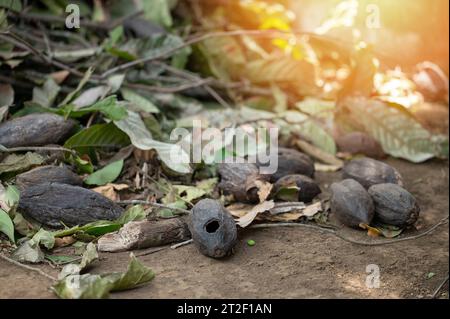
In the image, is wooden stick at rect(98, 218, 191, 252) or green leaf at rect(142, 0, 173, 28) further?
green leaf at rect(142, 0, 173, 28)

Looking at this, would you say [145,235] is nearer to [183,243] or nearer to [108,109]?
[183,243]

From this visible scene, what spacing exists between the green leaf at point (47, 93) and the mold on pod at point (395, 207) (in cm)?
127

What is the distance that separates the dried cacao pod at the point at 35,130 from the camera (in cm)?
188

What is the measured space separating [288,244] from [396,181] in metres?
0.54

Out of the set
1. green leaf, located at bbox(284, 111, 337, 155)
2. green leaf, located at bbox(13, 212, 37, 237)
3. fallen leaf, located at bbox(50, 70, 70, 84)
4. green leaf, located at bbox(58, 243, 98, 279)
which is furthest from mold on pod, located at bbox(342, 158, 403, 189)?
fallen leaf, located at bbox(50, 70, 70, 84)

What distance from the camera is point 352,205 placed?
5.86ft

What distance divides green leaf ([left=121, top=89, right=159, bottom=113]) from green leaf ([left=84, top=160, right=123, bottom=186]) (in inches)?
15.8

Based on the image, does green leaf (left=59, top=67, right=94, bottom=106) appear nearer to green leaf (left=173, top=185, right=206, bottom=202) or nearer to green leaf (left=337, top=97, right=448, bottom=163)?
green leaf (left=173, top=185, right=206, bottom=202)

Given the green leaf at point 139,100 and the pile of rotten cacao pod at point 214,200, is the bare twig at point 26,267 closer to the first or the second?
the pile of rotten cacao pod at point 214,200

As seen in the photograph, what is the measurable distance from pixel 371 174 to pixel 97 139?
0.96 metres

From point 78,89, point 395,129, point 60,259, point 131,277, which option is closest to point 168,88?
point 78,89

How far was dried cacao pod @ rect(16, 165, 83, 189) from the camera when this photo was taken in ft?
5.65

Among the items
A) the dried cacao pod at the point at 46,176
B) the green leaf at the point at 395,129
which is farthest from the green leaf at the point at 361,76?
the dried cacao pod at the point at 46,176

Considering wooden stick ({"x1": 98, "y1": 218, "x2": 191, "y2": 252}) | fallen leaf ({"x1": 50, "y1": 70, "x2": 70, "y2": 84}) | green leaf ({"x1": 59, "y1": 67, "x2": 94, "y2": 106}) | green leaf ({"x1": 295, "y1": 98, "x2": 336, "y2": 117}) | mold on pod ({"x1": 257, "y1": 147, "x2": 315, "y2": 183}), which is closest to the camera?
wooden stick ({"x1": 98, "y1": 218, "x2": 191, "y2": 252})
